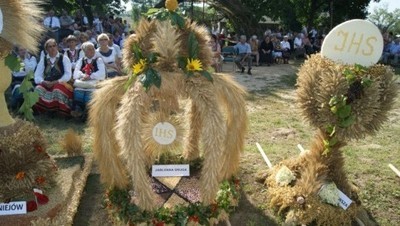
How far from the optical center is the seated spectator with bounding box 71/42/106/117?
6660mm

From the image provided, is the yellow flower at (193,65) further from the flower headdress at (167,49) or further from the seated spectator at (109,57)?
the seated spectator at (109,57)

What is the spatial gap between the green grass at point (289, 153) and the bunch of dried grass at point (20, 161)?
1830 mm

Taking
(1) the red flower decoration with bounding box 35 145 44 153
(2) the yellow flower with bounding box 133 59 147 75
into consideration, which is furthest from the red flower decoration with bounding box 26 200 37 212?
(2) the yellow flower with bounding box 133 59 147 75

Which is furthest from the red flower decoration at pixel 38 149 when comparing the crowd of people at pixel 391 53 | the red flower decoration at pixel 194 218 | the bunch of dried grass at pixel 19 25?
the crowd of people at pixel 391 53

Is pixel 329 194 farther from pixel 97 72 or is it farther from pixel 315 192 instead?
pixel 97 72

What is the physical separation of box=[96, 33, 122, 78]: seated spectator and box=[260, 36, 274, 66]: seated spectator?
836 cm

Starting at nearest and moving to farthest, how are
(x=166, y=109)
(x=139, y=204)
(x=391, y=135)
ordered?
(x=139, y=204) < (x=166, y=109) < (x=391, y=135)

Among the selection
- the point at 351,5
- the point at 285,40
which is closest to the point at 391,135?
the point at 285,40

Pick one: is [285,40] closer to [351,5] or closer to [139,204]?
[351,5]

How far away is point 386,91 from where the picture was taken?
342cm

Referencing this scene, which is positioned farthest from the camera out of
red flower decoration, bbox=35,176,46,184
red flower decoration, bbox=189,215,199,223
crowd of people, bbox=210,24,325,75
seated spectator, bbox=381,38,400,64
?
seated spectator, bbox=381,38,400,64

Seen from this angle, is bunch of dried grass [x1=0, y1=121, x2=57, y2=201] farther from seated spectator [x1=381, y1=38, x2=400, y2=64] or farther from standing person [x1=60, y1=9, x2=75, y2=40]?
seated spectator [x1=381, y1=38, x2=400, y2=64]

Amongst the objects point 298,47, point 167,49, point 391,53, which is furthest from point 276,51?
point 167,49

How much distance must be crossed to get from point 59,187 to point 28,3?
1.78m
